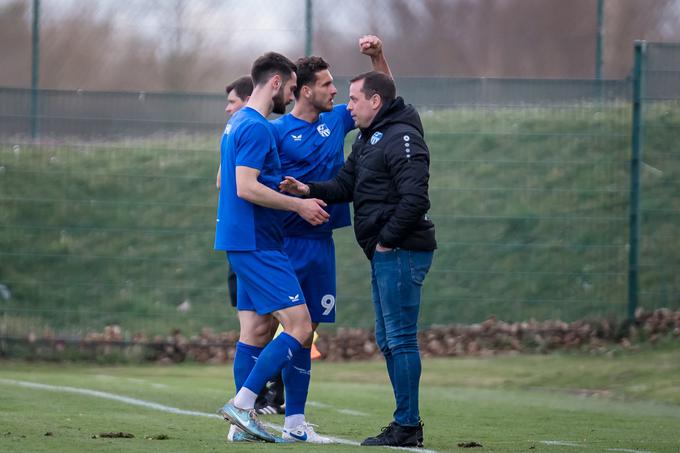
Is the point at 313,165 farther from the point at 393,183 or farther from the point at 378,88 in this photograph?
the point at 393,183

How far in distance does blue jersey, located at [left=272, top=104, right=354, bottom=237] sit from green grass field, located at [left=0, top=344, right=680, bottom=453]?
1.33 m

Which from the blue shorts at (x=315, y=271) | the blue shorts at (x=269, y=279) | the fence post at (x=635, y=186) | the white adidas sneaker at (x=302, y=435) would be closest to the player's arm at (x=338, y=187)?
the blue shorts at (x=315, y=271)

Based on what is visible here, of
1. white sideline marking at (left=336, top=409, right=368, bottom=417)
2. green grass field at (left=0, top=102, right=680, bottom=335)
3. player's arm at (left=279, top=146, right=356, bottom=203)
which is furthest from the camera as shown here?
green grass field at (left=0, top=102, right=680, bottom=335)

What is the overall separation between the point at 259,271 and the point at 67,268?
7.26 metres

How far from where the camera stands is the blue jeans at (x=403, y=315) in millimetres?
6879

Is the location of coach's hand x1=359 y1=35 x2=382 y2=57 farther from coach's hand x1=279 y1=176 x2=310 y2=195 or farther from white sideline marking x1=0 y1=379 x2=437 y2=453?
white sideline marking x1=0 y1=379 x2=437 y2=453

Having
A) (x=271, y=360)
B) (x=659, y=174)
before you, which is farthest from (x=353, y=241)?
(x=271, y=360)

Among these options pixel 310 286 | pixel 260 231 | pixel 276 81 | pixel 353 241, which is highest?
pixel 276 81

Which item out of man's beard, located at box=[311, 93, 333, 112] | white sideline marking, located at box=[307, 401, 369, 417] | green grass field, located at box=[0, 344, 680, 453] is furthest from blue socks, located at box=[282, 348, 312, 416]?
white sideline marking, located at box=[307, 401, 369, 417]

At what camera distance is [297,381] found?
24.2 feet

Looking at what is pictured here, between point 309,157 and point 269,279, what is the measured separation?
3.53 feet

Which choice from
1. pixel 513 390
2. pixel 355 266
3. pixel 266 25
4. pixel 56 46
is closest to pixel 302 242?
pixel 513 390

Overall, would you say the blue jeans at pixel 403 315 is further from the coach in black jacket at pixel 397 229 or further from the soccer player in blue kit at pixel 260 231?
the soccer player in blue kit at pixel 260 231

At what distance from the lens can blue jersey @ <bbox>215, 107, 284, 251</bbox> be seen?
22.8 ft
